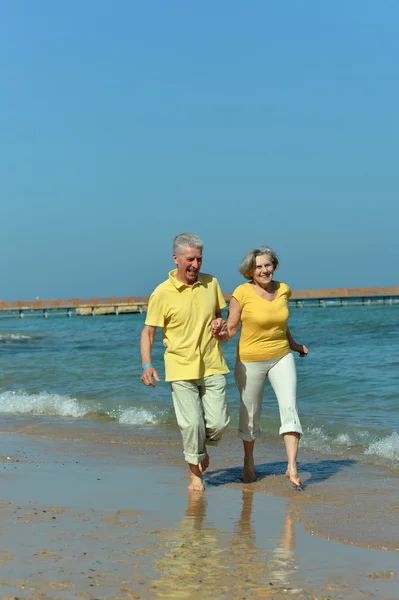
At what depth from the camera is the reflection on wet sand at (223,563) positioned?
3256 millimetres

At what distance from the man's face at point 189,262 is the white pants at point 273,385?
0.77 meters

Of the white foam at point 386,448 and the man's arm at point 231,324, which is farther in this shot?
the white foam at point 386,448

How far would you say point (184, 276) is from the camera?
16.8 feet

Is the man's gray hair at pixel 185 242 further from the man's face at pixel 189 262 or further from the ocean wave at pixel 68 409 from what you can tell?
the ocean wave at pixel 68 409

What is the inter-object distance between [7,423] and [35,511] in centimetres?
485

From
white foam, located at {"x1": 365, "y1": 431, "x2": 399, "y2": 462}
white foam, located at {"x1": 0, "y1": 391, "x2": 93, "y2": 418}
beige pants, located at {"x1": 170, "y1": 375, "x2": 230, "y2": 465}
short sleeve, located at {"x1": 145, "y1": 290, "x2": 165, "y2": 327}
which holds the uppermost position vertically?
short sleeve, located at {"x1": 145, "y1": 290, "x2": 165, "y2": 327}

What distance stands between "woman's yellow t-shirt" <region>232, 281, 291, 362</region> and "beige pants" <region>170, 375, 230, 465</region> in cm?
33

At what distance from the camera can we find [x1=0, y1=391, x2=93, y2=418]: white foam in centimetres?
1014

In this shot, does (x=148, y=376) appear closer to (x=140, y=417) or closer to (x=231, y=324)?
(x=231, y=324)

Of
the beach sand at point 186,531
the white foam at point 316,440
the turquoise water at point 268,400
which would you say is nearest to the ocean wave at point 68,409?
the turquoise water at point 268,400

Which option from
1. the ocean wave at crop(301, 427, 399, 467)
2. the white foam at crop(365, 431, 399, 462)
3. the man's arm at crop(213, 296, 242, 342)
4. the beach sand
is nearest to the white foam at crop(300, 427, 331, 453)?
the ocean wave at crop(301, 427, 399, 467)

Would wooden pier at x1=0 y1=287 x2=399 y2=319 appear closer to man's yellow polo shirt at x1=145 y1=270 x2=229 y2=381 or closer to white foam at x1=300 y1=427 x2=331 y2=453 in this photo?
white foam at x1=300 y1=427 x2=331 y2=453

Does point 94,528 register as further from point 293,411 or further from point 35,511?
point 293,411

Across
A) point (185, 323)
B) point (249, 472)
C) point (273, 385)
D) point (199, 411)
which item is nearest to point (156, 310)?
point (185, 323)
